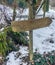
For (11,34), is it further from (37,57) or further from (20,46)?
(37,57)

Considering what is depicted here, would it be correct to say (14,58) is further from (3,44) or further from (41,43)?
(41,43)

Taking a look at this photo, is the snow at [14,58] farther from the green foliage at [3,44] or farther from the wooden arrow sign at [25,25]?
the wooden arrow sign at [25,25]

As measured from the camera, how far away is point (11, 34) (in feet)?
14.7

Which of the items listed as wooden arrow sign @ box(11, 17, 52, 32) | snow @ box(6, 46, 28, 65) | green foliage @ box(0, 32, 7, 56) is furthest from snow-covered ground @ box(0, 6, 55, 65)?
wooden arrow sign @ box(11, 17, 52, 32)

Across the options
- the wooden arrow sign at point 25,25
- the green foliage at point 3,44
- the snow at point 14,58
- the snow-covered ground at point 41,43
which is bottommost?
the snow at point 14,58

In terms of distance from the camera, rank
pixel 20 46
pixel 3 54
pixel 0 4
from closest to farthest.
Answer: pixel 3 54 < pixel 20 46 < pixel 0 4

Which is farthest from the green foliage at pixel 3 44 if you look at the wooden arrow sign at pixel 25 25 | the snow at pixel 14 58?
the wooden arrow sign at pixel 25 25

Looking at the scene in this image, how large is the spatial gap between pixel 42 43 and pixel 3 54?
2.77 ft

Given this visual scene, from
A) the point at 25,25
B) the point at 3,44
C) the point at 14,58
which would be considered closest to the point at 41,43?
the point at 14,58

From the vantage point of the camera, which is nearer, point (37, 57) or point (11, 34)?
point (37, 57)

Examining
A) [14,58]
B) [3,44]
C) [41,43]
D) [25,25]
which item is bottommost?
[14,58]

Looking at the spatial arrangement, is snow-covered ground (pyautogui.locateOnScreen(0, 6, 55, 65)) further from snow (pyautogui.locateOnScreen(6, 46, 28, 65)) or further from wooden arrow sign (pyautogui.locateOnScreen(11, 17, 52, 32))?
wooden arrow sign (pyautogui.locateOnScreen(11, 17, 52, 32))

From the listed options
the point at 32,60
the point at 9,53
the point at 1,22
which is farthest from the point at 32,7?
the point at 1,22

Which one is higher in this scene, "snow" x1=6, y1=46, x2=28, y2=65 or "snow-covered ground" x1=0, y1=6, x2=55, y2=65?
"snow-covered ground" x1=0, y1=6, x2=55, y2=65
